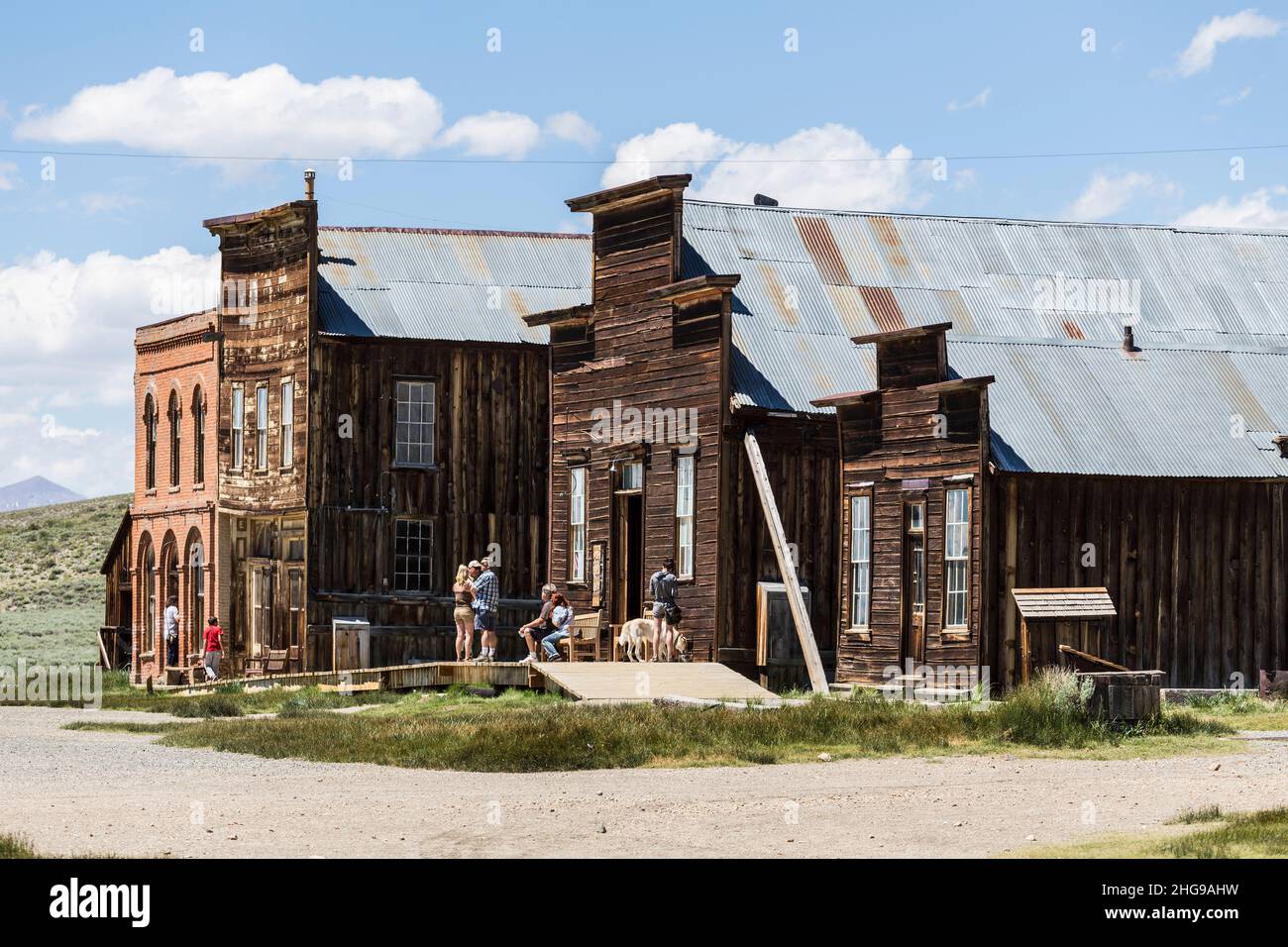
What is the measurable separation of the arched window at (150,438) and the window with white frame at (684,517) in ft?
57.1

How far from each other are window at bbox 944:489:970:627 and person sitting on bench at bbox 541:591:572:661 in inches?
267

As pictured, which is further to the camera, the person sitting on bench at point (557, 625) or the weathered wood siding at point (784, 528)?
the person sitting on bench at point (557, 625)

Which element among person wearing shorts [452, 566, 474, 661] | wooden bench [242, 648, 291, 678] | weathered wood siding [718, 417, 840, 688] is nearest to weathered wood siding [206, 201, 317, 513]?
wooden bench [242, 648, 291, 678]

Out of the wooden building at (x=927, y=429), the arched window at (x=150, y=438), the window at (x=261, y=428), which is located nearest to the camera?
the wooden building at (x=927, y=429)

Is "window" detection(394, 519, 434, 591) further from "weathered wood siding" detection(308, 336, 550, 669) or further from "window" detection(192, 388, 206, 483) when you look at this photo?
"window" detection(192, 388, 206, 483)

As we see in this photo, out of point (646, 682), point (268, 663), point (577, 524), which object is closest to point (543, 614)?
point (577, 524)

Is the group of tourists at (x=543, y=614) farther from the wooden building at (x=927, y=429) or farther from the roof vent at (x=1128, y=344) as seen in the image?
the roof vent at (x=1128, y=344)

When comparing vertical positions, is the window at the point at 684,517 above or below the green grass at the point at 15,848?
above

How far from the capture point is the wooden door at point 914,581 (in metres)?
28.9

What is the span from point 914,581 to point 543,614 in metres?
6.58

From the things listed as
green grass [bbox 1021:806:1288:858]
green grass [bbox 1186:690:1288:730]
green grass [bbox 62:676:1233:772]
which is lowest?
green grass [bbox 1186:690:1288:730]

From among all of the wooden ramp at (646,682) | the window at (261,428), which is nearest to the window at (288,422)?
the window at (261,428)

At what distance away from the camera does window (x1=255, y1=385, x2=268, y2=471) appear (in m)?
40.1
